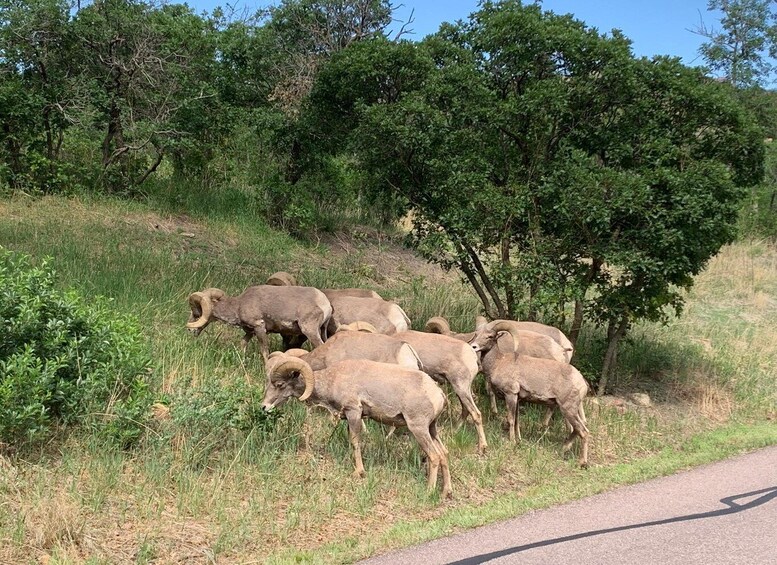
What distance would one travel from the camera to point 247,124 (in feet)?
68.2

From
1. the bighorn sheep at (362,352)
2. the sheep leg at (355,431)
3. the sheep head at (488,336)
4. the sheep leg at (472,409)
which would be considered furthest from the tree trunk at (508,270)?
the sheep leg at (355,431)

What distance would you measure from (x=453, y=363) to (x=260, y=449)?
2.72 m

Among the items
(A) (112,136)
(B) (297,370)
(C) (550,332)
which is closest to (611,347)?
(C) (550,332)

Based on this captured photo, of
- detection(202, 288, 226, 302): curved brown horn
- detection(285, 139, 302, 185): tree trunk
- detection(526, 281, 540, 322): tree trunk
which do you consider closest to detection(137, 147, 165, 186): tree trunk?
detection(285, 139, 302, 185): tree trunk

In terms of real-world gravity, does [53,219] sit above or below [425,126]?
below

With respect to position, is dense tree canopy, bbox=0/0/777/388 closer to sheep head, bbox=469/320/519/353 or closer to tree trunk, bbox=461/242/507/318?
tree trunk, bbox=461/242/507/318

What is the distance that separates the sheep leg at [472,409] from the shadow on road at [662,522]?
2.46 meters

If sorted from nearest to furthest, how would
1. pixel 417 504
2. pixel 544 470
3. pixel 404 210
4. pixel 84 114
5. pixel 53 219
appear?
1. pixel 417 504
2. pixel 544 470
3. pixel 404 210
4. pixel 53 219
5. pixel 84 114

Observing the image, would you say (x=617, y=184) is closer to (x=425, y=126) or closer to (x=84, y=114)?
(x=425, y=126)

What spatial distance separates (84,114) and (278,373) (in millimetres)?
12776

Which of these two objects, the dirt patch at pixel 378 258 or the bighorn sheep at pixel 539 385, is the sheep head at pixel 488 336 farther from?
the dirt patch at pixel 378 258

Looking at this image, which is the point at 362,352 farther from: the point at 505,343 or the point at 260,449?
the point at 505,343

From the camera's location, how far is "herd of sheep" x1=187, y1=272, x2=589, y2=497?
26.6 ft

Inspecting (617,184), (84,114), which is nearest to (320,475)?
(617,184)
